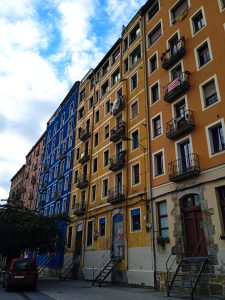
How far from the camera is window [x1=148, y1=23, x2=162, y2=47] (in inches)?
1013

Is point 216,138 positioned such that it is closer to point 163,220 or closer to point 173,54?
point 163,220

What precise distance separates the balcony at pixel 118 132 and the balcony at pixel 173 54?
21.9 ft

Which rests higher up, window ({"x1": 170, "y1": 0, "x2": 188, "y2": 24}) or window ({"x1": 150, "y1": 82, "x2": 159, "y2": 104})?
window ({"x1": 170, "y1": 0, "x2": 188, "y2": 24})

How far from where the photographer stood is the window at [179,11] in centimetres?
2280

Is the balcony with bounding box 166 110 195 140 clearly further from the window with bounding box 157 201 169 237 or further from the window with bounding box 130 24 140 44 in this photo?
the window with bounding box 130 24 140 44

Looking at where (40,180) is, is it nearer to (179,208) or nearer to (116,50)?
(116,50)

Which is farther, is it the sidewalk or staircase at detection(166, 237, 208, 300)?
staircase at detection(166, 237, 208, 300)

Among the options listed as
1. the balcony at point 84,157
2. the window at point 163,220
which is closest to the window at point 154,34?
the balcony at point 84,157

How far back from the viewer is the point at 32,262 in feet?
69.7

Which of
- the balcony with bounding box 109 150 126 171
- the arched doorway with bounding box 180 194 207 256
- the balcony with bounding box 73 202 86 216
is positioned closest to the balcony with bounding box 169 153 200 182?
the arched doorway with bounding box 180 194 207 256

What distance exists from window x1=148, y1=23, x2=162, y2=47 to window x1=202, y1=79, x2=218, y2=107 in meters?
9.03

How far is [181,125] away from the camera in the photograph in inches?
762

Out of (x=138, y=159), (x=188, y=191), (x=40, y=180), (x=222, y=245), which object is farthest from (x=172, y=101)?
(x=40, y=180)

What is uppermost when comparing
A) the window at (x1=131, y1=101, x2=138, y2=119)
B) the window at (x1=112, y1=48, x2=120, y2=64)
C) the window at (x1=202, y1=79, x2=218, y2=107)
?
the window at (x1=112, y1=48, x2=120, y2=64)
